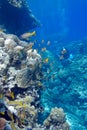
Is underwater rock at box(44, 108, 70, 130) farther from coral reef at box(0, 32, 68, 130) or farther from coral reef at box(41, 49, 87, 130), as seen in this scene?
coral reef at box(41, 49, 87, 130)

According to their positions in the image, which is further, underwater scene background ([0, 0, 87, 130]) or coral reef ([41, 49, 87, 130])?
coral reef ([41, 49, 87, 130])

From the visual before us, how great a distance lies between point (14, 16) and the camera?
16.1m

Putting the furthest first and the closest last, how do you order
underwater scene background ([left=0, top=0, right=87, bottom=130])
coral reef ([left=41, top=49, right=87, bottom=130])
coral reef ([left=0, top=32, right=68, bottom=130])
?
1. coral reef ([left=41, top=49, right=87, bottom=130])
2. underwater scene background ([left=0, top=0, right=87, bottom=130])
3. coral reef ([left=0, top=32, right=68, bottom=130])

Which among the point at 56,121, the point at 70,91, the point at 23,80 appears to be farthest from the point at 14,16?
the point at 56,121

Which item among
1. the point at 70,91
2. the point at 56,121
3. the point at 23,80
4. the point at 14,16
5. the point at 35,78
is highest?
the point at 14,16

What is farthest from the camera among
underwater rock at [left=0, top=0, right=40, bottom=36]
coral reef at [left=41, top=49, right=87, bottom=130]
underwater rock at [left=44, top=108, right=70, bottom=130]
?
underwater rock at [left=0, top=0, right=40, bottom=36]

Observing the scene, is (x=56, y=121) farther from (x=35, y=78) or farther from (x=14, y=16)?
(x=14, y=16)

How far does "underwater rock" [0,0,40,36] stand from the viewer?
15.2 metres

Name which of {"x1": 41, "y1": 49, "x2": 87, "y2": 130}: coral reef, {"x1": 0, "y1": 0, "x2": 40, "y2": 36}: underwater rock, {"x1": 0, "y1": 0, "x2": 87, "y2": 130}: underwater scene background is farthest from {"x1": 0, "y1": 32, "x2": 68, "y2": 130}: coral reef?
{"x1": 0, "y1": 0, "x2": 40, "y2": 36}: underwater rock

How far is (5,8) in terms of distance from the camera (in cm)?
1531

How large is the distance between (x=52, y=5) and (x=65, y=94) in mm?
104626

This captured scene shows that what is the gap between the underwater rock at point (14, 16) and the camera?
15205 millimetres

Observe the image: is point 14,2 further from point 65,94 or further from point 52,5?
point 52,5

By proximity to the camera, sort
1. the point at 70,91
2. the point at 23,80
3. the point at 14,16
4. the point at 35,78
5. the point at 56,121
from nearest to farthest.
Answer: the point at 23,80
the point at 56,121
the point at 35,78
the point at 70,91
the point at 14,16
